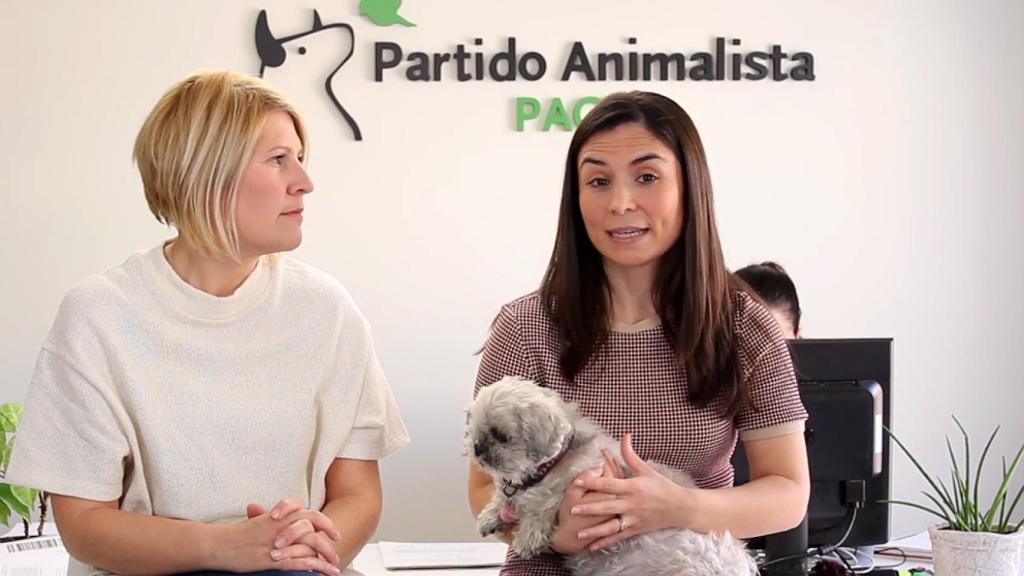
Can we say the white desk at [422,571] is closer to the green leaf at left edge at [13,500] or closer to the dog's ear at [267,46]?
the green leaf at left edge at [13,500]

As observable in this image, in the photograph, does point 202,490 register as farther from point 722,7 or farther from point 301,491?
point 722,7

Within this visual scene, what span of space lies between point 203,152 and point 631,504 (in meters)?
0.92

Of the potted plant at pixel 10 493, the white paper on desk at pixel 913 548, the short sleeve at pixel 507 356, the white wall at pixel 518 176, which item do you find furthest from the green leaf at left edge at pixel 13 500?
the white paper on desk at pixel 913 548

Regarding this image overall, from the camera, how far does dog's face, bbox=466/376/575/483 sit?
1.85 m

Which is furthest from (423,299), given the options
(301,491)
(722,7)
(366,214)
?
(301,491)

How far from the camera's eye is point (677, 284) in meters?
2.05

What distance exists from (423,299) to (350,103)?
0.82m

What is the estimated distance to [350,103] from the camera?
4547 millimetres

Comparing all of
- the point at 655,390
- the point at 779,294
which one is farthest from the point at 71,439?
the point at 779,294

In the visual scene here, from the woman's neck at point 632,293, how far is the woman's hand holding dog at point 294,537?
63 cm

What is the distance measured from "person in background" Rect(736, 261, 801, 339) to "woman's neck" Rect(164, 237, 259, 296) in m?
1.66

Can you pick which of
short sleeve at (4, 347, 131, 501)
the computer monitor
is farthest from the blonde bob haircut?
the computer monitor

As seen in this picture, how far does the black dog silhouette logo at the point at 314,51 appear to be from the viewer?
4.50 m

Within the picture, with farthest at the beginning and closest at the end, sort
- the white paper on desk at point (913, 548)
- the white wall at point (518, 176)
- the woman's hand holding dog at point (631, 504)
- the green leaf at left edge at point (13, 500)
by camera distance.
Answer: the white wall at point (518, 176)
the green leaf at left edge at point (13, 500)
the white paper on desk at point (913, 548)
the woman's hand holding dog at point (631, 504)
